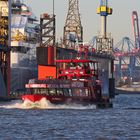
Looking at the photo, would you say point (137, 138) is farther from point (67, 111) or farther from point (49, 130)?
point (67, 111)

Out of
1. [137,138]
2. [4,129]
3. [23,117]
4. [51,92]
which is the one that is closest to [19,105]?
[51,92]

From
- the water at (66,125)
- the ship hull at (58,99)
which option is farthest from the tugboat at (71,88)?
the water at (66,125)

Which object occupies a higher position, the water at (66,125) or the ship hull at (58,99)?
the ship hull at (58,99)

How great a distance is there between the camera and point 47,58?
175625 millimetres

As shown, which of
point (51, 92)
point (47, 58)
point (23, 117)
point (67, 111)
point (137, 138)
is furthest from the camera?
point (47, 58)

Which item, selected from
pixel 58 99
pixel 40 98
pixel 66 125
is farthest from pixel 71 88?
pixel 66 125

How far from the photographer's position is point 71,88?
11106 centimetres

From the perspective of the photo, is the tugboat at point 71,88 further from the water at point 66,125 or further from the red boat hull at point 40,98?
the water at point 66,125

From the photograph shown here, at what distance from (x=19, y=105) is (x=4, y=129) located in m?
39.1

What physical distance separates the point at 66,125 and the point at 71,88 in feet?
100

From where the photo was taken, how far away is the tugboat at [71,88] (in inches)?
4328

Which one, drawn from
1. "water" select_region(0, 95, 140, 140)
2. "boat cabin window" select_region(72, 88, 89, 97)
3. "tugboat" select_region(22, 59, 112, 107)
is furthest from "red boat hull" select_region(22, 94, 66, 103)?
"water" select_region(0, 95, 140, 140)

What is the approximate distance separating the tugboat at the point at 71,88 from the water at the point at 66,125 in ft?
13.8

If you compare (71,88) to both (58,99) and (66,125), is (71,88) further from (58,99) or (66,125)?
(66,125)
